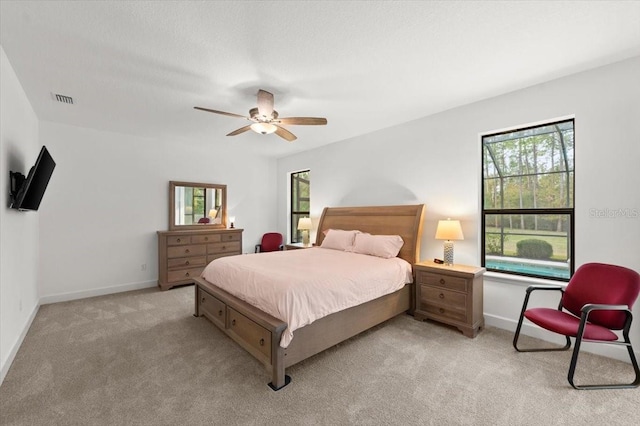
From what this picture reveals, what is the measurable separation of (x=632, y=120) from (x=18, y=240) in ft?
19.7

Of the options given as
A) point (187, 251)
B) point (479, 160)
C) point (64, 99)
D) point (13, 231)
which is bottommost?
point (187, 251)

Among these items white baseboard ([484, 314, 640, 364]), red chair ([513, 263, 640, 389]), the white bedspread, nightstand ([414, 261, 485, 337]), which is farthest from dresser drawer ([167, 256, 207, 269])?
red chair ([513, 263, 640, 389])

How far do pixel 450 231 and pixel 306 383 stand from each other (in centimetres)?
230

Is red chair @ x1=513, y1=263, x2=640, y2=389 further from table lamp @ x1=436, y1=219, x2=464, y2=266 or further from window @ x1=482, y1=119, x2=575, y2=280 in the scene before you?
table lamp @ x1=436, y1=219, x2=464, y2=266

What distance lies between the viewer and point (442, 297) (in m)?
3.16

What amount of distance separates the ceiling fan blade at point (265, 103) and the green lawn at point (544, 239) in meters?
3.04

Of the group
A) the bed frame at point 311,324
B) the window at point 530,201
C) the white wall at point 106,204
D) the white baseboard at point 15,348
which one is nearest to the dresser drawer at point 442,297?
the bed frame at point 311,324

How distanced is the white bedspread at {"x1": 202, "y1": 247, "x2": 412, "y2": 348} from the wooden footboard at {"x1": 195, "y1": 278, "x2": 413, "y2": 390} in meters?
0.09

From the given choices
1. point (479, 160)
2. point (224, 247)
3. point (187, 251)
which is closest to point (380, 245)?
point (479, 160)

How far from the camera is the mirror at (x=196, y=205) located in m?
5.14

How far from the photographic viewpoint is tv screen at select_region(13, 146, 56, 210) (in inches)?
96.7

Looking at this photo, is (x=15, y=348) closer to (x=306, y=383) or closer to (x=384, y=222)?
(x=306, y=383)

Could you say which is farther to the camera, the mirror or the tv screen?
the mirror

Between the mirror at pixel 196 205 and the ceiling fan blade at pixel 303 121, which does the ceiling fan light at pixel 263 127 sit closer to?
the ceiling fan blade at pixel 303 121
